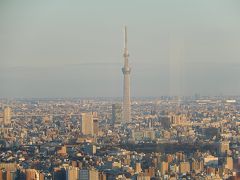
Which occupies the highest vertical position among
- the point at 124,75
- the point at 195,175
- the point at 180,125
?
the point at 124,75

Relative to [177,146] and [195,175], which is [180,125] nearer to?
[177,146]

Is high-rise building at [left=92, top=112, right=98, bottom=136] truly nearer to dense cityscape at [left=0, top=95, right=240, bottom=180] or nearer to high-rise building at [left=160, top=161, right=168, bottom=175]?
dense cityscape at [left=0, top=95, right=240, bottom=180]

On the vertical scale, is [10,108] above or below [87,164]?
above

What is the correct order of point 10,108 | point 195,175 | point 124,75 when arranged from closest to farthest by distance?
point 195,175 < point 10,108 < point 124,75

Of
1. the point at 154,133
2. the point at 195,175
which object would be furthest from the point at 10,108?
the point at 195,175

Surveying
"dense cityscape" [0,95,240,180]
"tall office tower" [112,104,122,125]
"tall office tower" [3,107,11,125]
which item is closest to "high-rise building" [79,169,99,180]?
"dense cityscape" [0,95,240,180]

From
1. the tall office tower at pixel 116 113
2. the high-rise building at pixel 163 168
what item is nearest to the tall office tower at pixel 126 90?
the tall office tower at pixel 116 113

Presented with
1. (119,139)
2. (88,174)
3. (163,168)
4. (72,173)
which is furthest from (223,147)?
(72,173)
